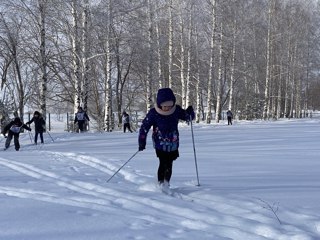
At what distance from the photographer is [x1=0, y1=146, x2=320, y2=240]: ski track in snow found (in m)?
4.41

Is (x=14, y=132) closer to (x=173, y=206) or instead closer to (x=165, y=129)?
(x=165, y=129)

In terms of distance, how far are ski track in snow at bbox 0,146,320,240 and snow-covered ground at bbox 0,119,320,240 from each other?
0.01 metres

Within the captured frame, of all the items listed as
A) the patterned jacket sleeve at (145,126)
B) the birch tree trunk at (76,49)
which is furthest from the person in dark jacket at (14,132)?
the patterned jacket sleeve at (145,126)

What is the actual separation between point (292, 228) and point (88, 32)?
18466mm

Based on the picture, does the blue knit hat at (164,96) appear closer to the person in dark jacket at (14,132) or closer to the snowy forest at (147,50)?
the person in dark jacket at (14,132)

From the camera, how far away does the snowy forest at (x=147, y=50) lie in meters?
21.3

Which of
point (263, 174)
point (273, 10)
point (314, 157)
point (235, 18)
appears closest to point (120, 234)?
point (263, 174)

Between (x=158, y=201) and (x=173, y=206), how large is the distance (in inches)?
12.2

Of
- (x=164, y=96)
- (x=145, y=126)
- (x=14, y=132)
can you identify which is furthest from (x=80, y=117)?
(x=164, y=96)

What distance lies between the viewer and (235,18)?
103ft

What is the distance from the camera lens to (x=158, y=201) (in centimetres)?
559

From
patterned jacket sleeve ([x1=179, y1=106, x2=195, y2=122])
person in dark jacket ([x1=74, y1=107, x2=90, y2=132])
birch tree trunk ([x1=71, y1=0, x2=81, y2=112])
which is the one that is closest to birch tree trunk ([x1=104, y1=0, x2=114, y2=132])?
birch tree trunk ([x1=71, y1=0, x2=81, y2=112])

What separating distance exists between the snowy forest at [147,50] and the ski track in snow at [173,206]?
14875mm

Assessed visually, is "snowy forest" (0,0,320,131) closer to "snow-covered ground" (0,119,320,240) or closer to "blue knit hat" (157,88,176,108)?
"snow-covered ground" (0,119,320,240)
